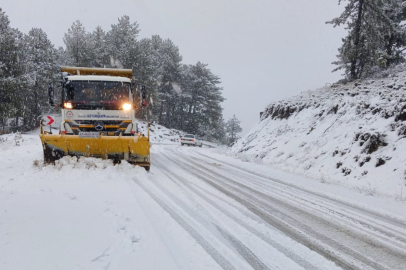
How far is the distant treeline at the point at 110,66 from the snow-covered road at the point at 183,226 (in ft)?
75.4

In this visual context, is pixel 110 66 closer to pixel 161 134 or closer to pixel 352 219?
pixel 161 134

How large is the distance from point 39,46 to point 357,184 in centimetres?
3768

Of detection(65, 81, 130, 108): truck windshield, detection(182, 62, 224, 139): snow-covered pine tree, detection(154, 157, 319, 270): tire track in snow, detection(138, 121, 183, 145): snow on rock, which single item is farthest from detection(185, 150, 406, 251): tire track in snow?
detection(182, 62, 224, 139): snow-covered pine tree

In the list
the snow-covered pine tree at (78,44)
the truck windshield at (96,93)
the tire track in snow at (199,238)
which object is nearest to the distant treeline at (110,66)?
the snow-covered pine tree at (78,44)

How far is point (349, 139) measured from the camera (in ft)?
35.4

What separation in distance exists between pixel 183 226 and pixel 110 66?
41390 millimetres

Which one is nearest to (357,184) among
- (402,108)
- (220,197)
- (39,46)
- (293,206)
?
(402,108)

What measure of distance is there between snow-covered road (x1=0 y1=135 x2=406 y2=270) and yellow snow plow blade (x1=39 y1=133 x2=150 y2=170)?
3.98 ft

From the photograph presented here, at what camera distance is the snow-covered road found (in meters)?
2.76

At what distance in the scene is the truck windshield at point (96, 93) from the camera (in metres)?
8.34

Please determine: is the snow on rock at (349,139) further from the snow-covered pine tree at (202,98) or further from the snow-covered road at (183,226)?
the snow-covered pine tree at (202,98)

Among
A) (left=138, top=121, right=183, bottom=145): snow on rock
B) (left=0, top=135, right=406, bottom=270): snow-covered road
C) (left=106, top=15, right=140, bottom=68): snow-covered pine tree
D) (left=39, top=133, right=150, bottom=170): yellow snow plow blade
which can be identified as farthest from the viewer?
(left=106, top=15, right=140, bottom=68): snow-covered pine tree

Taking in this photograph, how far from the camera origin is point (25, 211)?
371cm

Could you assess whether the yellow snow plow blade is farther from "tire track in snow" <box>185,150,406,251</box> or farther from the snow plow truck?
"tire track in snow" <box>185,150,406,251</box>
